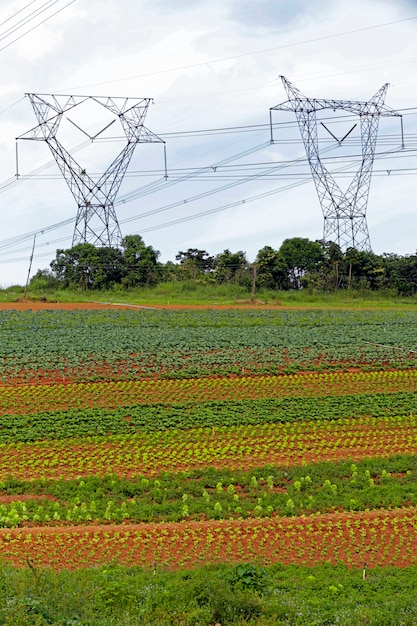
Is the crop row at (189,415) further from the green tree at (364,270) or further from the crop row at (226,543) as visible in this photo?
the green tree at (364,270)

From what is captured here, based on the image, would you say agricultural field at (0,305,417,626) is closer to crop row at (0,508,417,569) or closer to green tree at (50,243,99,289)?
crop row at (0,508,417,569)

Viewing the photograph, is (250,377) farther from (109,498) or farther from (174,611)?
(174,611)

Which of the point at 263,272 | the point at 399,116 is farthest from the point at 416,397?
the point at 263,272

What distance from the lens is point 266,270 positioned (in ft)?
229

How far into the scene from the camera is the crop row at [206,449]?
18.8 m

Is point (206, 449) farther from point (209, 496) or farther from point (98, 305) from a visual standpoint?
point (98, 305)

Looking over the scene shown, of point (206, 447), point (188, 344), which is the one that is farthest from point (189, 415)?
point (188, 344)

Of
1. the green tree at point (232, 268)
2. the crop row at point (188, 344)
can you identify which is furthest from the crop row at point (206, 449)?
the green tree at point (232, 268)

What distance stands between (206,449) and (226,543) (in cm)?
658

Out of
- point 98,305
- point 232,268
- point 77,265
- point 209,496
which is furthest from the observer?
point 232,268

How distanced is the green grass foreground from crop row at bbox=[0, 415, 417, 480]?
7.23 m

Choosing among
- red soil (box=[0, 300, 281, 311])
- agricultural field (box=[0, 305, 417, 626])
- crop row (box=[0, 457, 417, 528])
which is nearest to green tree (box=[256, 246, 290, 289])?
red soil (box=[0, 300, 281, 311])

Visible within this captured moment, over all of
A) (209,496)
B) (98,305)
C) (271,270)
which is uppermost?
Answer: (271,270)

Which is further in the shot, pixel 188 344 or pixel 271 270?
pixel 271 270
